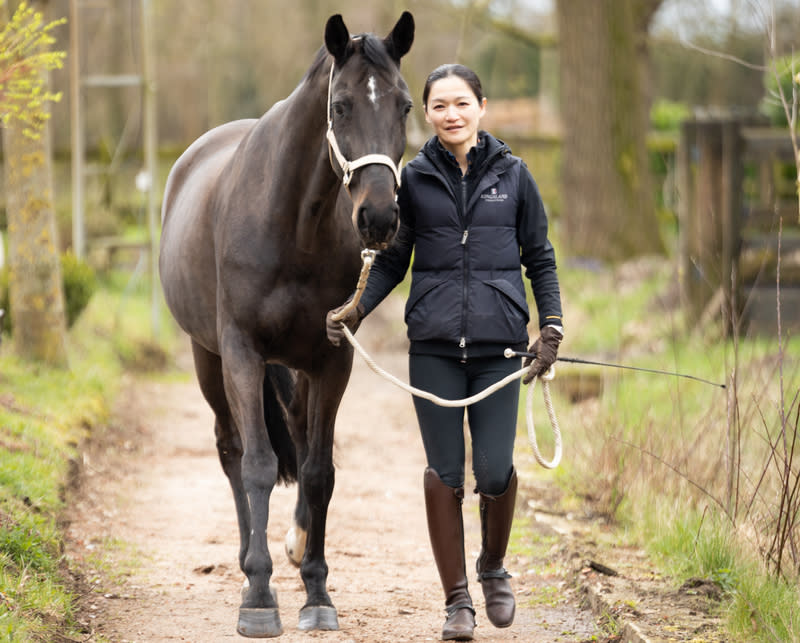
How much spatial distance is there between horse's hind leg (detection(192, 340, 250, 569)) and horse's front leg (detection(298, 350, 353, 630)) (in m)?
0.49

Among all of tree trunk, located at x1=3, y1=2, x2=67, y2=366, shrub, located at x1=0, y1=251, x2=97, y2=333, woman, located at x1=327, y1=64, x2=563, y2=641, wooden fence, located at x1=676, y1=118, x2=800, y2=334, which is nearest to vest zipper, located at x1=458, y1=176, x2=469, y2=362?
woman, located at x1=327, y1=64, x2=563, y2=641

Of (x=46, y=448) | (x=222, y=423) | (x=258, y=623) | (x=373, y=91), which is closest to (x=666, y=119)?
(x=46, y=448)

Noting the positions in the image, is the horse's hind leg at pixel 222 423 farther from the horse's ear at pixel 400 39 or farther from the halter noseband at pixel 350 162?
the horse's ear at pixel 400 39

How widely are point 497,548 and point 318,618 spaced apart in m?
0.74

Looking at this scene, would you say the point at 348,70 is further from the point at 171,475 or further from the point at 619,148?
the point at 619,148

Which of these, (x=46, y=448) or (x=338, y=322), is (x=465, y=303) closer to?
(x=338, y=322)

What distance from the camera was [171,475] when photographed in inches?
279

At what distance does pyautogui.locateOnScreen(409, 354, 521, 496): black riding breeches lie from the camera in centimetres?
400

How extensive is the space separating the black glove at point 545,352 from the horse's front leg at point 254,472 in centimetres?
102

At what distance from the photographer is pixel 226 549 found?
17.8 ft

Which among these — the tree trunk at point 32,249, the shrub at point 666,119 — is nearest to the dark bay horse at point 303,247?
the tree trunk at point 32,249

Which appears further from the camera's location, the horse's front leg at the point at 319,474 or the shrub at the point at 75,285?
the shrub at the point at 75,285

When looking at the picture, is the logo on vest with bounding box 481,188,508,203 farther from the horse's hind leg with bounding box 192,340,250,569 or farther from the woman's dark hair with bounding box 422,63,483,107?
the horse's hind leg with bounding box 192,340,250,569

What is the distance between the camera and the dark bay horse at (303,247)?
143 inches
